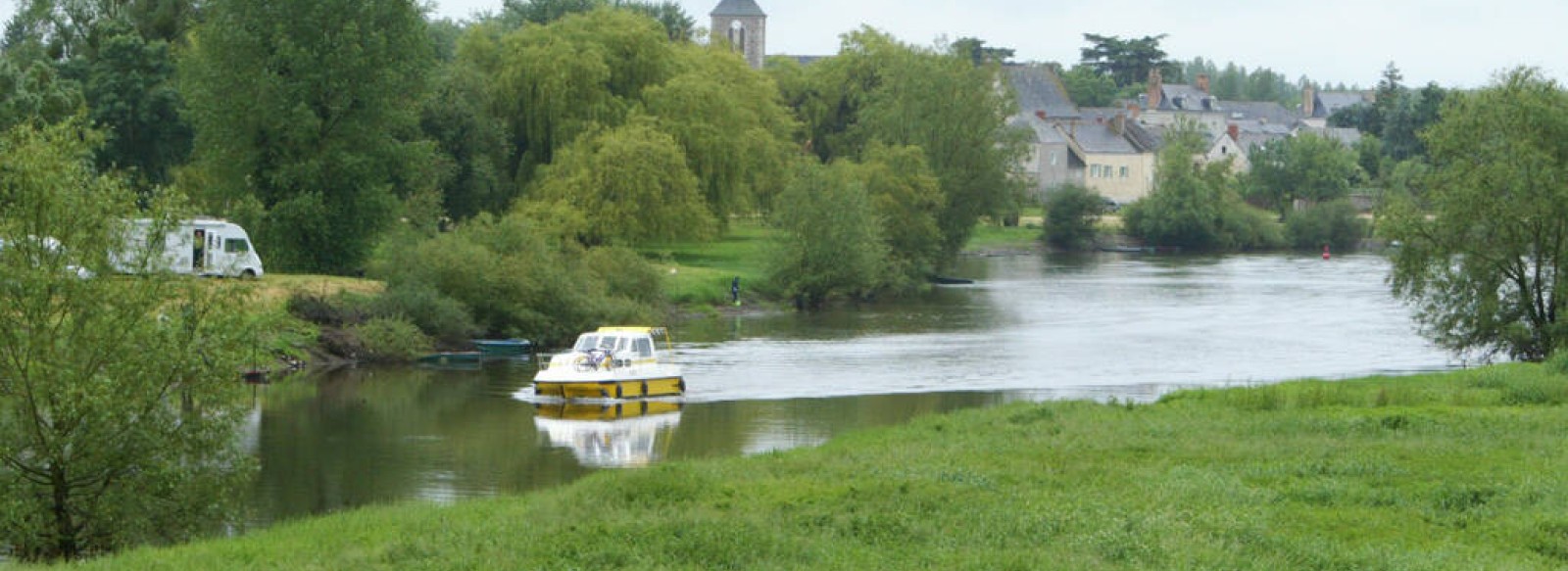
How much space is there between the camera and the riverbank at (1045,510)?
17422 mm

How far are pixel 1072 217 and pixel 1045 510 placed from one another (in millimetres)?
92666

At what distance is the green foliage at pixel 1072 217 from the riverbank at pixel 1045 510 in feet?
273

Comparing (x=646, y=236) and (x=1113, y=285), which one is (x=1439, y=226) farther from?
(x=1113, y=285)

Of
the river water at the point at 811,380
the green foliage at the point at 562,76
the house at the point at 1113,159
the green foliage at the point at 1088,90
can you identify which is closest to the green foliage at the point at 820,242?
the river water at the point at 811,380

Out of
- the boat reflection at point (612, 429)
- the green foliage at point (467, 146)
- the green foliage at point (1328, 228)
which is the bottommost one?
the boat reflection at point (612, 429)

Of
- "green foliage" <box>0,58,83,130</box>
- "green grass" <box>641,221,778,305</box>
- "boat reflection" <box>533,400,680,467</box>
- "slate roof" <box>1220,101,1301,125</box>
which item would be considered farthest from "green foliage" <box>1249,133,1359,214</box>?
"boat reflection" <box>533,400,680,467</box>

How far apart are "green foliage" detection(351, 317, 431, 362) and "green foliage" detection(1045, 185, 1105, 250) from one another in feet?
218

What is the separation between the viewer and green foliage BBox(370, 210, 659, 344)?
53406 millimetres

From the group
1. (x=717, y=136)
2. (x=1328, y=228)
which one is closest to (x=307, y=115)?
(x=717, y=136)

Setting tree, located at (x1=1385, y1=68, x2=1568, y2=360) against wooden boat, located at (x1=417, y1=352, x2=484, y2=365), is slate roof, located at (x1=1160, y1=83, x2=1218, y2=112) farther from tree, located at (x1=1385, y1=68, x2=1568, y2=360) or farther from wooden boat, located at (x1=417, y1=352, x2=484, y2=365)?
wooden boat, located at (x1=417, y1=352, x2=484, y2=365)

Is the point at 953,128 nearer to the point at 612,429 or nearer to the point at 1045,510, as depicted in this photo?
the point at 612,429

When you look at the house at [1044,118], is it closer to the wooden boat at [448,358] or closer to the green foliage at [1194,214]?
the green foliage at [1194,214]

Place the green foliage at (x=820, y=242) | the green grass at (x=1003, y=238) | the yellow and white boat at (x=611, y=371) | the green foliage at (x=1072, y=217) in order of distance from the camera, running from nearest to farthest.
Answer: the yellow and white boat at (x=611, y=371), the green foliage at (x=820, y=242), the green grass at (x=1003, y=238), the green foliage at (x=1072, y=217)

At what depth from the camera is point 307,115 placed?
183 feet
